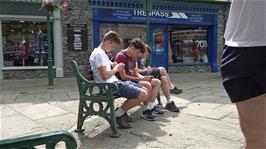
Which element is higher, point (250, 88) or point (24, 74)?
point (250, 88)

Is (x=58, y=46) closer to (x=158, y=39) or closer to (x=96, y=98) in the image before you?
(x=158, y=39)

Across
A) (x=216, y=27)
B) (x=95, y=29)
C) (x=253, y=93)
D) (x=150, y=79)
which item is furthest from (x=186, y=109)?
(x=216, y=27)

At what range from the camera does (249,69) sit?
1519 millimetres

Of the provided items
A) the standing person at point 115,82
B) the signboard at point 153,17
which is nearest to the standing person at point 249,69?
the standing person at point 115,82

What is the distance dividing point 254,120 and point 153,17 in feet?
39.3

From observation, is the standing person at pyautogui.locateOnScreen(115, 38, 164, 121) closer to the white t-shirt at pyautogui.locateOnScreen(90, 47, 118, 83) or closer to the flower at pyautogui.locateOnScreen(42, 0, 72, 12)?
the white t-shirt at pyautogui.locateOnScreen(90, 47, 118, 83)

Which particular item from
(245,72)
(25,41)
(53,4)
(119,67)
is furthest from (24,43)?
(245,72)

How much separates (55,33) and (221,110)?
7913 mm

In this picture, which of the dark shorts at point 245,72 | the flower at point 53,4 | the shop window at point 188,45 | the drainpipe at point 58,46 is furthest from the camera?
the shop window at point 188,45

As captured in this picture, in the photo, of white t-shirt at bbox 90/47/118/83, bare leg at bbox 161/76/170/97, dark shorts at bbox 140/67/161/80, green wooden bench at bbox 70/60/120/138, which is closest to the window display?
dark shorts at bbox 140/67/161/80

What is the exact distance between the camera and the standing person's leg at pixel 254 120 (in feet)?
4.98

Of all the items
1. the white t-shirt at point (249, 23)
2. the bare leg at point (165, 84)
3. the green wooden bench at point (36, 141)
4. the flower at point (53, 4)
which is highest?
the flower at point (53, 4)

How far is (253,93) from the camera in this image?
4.99 ft

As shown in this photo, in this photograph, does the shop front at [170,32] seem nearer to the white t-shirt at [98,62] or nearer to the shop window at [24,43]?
the shop window at [24,43]
